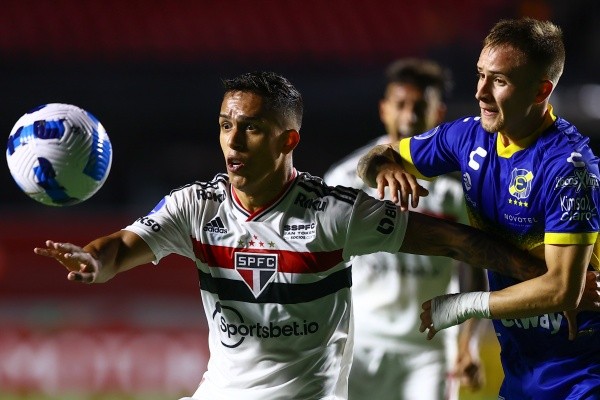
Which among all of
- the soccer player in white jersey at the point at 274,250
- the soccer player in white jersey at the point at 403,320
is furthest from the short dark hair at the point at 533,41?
the soccer player in white jersey at the point at 403,320

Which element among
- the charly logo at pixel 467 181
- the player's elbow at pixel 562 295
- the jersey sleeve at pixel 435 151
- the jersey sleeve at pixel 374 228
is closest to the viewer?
the player's elbow at pixel 562 295

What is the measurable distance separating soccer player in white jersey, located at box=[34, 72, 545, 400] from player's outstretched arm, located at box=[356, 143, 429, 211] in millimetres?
66

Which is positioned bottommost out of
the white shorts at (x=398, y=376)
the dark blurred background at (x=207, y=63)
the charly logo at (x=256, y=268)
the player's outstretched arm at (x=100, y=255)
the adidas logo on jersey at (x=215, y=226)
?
the white shorts at (x=398, y=376)

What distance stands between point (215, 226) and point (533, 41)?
1510mm

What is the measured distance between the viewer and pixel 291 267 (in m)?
4.18

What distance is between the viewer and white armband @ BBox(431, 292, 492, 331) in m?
4.08

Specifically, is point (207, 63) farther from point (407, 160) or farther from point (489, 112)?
point (489, 112)

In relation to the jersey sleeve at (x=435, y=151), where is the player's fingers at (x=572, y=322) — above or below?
below

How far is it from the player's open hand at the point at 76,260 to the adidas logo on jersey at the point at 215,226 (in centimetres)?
52

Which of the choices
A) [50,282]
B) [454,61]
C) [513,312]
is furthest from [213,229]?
[454,61]

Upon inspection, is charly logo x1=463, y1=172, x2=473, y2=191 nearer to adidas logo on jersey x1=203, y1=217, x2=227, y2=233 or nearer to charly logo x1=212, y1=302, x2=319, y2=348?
charly logo x1=212, y1=302, x2=319, y2=348

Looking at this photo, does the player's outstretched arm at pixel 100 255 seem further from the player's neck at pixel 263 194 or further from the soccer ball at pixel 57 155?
the player's neck at pixel 263 194

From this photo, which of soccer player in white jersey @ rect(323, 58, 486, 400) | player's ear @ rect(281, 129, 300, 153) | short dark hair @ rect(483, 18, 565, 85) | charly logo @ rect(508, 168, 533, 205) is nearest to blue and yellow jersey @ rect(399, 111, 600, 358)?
charly logo @ rect(508, 168, 533, 205)

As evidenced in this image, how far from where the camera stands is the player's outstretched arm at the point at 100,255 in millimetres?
3840
